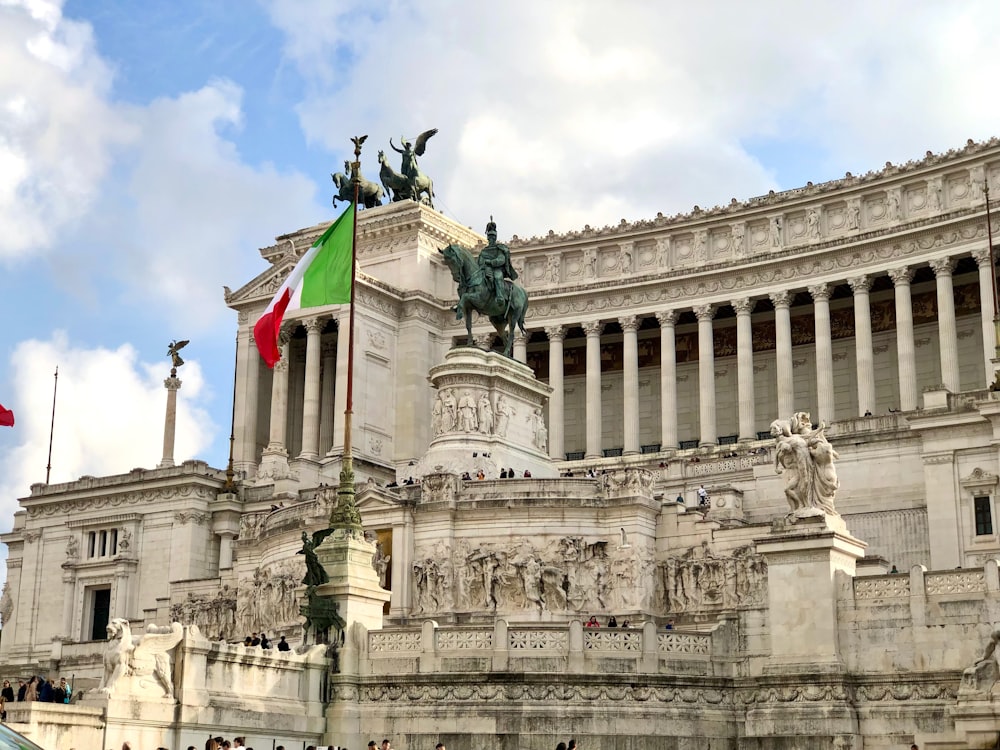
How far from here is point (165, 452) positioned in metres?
76.4

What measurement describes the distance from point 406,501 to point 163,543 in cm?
2435

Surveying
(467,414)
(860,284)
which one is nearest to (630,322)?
(860,284)

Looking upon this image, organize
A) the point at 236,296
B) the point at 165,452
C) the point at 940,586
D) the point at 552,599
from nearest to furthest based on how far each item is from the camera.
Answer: the point at 940,586 → the point at 552,599 → the point at 165,452 → the point at 236,296

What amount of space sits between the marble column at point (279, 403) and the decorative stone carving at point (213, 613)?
62.6 feet

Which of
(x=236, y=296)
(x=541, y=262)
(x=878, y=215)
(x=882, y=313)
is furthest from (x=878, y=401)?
(x=236, y=296)

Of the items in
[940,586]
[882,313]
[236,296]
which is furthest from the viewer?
[236,296]

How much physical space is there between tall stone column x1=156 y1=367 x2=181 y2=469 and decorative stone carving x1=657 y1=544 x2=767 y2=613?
111ft

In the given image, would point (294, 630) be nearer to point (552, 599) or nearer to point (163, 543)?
point (552, 599)

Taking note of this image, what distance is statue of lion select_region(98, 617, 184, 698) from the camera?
100ft

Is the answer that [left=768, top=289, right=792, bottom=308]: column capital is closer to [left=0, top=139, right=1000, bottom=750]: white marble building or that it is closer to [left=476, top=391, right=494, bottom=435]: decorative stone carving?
[left=0, top=139, right=1000, bottom=750]: white marble building

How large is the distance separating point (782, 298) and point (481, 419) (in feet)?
87.9

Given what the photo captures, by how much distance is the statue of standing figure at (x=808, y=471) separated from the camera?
36.0 m

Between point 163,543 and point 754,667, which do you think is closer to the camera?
point 754,667

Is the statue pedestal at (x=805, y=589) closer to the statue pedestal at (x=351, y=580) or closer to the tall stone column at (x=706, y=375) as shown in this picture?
the statue pedestal at (x=351, y=580)
